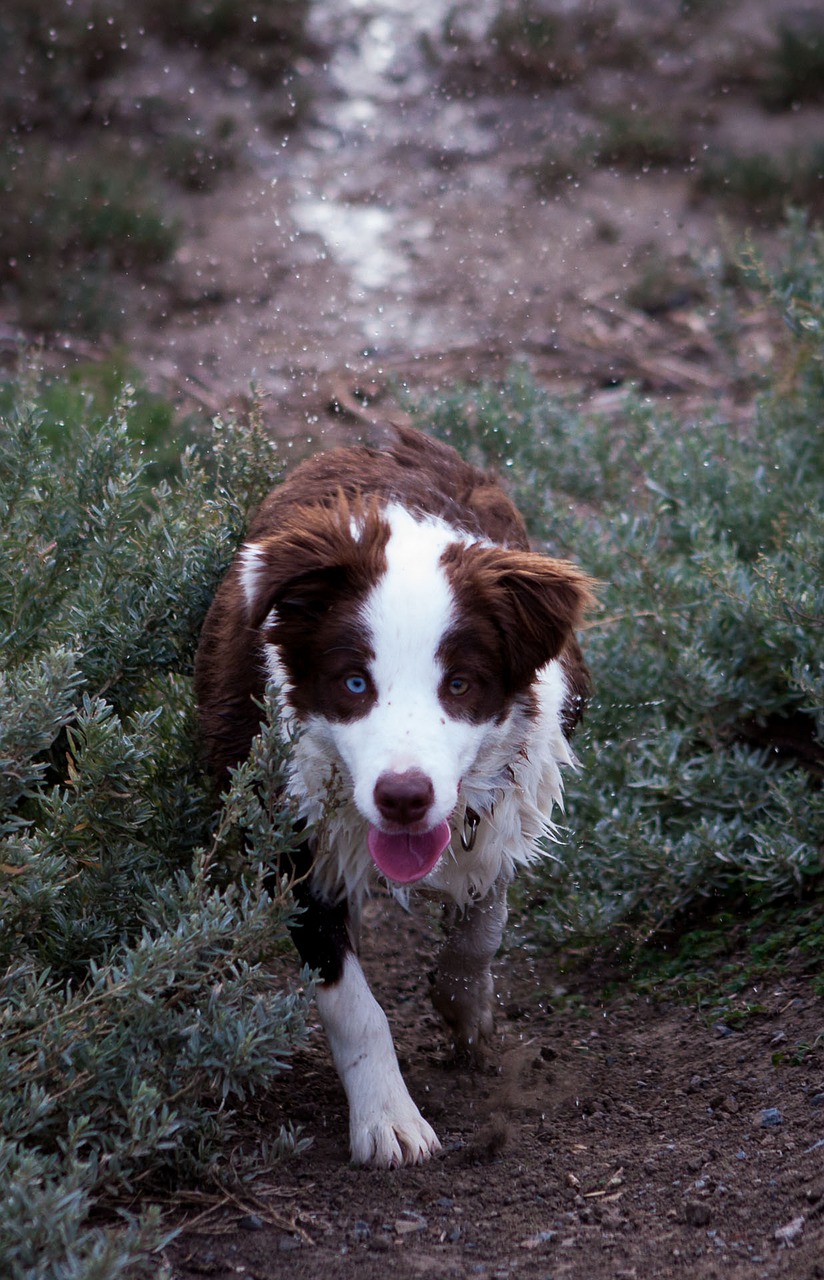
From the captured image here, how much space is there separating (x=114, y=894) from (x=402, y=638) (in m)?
0.78

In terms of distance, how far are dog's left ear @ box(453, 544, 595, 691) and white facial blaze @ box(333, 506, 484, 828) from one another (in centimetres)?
8

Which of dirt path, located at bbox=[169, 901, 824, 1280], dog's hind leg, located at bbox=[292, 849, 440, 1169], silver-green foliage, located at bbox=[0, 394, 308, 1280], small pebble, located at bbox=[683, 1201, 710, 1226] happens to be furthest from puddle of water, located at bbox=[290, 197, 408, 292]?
small pebble, located at bbox=[683, 1201, 710, 1226]

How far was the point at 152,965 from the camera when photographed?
2.52 m

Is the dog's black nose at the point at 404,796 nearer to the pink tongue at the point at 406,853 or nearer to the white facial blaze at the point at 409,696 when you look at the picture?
the white facial blaze at the point at 409,696

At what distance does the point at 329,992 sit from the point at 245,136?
29.6 ft

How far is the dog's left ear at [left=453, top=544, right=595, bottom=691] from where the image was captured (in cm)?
296

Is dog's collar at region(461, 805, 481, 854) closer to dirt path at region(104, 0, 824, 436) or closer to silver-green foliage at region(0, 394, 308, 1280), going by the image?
silver-green foliage at region(0, 394, 308, 1280)

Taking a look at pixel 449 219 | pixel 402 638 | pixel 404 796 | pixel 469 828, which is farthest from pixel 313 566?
pixel 449 219

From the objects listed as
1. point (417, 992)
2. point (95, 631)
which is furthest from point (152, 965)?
point (417, 992)

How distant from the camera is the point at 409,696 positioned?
9.17 ft

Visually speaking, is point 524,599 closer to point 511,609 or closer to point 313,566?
point 511,609

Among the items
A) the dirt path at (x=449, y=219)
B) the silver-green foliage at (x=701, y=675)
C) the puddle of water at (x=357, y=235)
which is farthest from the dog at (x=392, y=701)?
the puddle of water at (x=357, y=235)

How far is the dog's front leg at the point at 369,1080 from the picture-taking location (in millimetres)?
3033

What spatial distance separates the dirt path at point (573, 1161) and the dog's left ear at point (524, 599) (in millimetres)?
989
